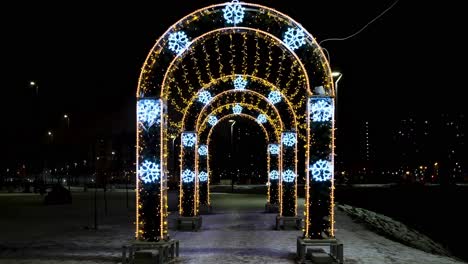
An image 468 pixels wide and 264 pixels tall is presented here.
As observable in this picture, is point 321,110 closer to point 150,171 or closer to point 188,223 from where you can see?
point 150,171

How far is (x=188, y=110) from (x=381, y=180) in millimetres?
66248

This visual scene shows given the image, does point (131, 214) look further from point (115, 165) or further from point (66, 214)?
point (115, 165)

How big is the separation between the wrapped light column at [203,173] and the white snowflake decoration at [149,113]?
35.3ft

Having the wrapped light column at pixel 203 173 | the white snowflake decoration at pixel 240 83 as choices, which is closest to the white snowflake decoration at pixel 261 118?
the wrapped light column at pixel 203 173

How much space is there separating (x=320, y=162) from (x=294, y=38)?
8.07 feet

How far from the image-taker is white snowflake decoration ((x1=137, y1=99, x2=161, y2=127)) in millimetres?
11664

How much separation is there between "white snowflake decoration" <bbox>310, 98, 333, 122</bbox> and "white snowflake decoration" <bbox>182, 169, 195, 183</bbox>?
322 inches

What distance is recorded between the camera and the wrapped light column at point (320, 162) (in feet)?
38.8

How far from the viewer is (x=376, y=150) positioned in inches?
3477

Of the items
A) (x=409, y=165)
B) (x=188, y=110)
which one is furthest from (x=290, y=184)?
(x=409, y=165)

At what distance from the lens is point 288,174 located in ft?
64.5

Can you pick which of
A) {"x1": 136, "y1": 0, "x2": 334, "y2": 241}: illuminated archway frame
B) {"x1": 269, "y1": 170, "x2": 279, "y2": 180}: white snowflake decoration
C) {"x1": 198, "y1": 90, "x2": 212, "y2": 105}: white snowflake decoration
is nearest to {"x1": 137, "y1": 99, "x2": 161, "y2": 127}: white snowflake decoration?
{"x1": 136, "y1": 0, "x2": 334, "y2": 241}: illuminated archway frame

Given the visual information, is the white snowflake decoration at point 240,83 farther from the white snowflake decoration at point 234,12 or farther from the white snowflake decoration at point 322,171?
the white snowflake decoration at point 322,171

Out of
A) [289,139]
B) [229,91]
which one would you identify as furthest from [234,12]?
[289,139]
